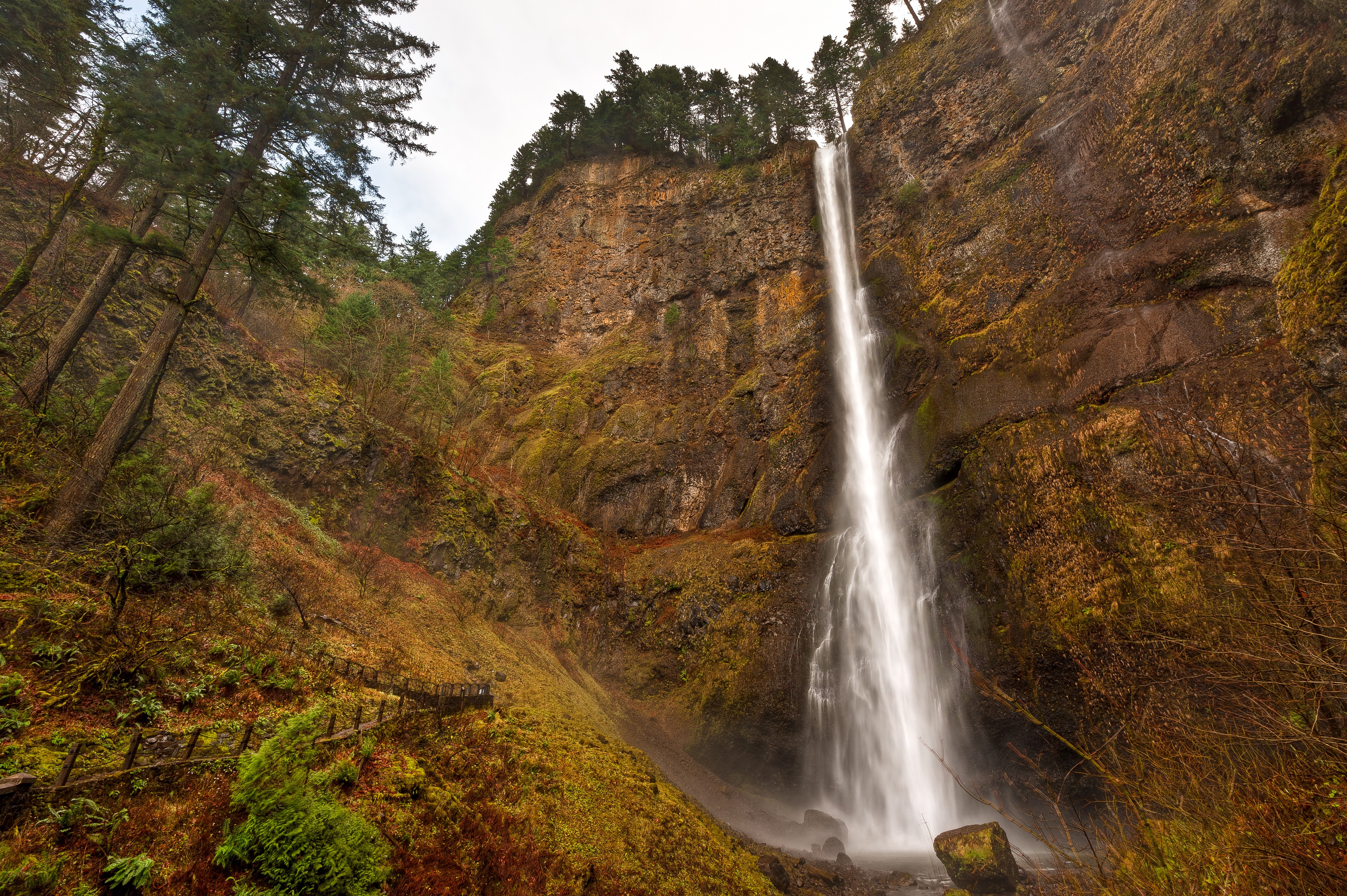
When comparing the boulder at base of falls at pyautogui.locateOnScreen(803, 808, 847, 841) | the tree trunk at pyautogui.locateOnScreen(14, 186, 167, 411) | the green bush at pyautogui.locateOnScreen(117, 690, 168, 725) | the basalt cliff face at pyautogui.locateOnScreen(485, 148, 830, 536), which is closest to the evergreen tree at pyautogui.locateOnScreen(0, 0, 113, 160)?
the tree trunk at pyautogui.locateOnScreen(14, 186, 167, 411)

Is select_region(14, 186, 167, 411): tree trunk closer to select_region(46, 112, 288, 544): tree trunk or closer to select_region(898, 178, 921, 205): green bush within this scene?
select_region(46, 112, 288, 544): tree trunk

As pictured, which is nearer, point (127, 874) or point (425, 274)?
point (127, 874)

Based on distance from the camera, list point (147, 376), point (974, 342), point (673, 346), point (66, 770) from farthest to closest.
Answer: point (673, 346) < point (974, 342) < point (147, 376) < point (66, 770)

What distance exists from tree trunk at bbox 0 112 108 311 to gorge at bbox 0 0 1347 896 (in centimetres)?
103

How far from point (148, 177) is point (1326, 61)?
27.1m

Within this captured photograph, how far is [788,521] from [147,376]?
1944cm

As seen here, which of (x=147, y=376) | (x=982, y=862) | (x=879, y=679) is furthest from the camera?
(x=879, y=679)

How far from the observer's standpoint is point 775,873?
1082 cm

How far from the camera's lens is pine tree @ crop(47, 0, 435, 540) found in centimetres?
882

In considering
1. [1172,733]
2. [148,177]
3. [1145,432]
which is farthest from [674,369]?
[1172,733]

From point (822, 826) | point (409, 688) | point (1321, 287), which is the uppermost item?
point (1321, 287)

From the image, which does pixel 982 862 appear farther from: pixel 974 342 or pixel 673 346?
pixel 673 346

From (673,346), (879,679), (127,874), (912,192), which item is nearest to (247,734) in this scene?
(127,874)

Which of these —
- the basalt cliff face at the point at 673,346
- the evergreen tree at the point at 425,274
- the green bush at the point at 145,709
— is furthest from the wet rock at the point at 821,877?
the evergreen tree at the point at 425,274
